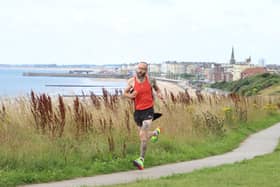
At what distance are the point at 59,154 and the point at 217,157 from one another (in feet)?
13.4

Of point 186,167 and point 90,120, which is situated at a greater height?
point 90,120

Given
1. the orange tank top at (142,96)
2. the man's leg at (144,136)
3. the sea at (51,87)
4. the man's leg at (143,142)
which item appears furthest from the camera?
the sea at (51,87)

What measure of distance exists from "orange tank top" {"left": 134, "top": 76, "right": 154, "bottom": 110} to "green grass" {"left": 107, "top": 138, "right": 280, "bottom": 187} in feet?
5.37

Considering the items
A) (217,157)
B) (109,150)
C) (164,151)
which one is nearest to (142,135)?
(109,150)

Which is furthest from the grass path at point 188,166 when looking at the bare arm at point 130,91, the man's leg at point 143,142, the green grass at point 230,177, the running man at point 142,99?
the bare arm at point 130,91

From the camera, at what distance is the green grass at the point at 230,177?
29.2 ft

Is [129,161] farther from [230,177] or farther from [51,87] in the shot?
[51,87]

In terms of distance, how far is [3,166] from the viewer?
395 inches

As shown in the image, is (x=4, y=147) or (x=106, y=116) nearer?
(x=4, y=147)

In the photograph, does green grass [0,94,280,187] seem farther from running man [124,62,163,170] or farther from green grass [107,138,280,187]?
green grass [107,138,280,187]

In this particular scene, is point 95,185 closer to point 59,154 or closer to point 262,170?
point 59,154

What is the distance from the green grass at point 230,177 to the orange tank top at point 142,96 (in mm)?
1636

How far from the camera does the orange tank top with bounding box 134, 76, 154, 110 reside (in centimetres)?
1141

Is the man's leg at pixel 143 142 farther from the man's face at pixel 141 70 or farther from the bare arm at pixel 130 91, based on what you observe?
the man's face at pixel 141 70
